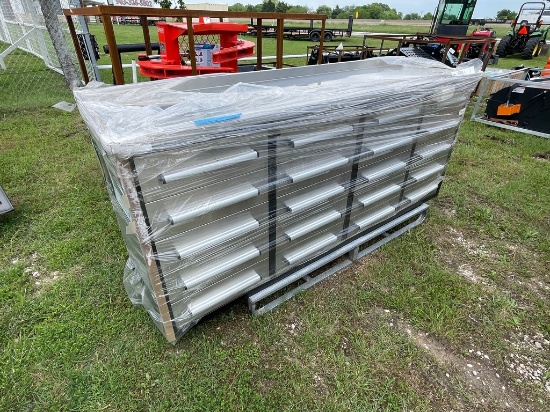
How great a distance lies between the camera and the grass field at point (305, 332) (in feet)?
4.89

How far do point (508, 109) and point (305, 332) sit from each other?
491 centimetres

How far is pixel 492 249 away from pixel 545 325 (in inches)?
27.3

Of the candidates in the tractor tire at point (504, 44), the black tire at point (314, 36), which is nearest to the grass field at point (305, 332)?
the tractor tire at point (504, 44)

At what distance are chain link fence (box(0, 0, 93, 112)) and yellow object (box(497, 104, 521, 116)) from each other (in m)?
6.42

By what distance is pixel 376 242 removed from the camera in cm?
246

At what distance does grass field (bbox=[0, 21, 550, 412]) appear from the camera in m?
1.49

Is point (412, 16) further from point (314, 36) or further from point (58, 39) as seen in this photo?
point (58, 39)

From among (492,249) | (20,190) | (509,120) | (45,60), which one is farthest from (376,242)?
(45,60)

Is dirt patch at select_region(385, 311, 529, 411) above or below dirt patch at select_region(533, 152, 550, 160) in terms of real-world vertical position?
below

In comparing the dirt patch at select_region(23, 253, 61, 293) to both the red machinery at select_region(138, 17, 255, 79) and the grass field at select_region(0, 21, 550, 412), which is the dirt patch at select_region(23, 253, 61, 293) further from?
the red machinery at select_region(138, 17, 255, 79)

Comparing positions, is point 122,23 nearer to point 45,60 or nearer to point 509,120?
point 45,60

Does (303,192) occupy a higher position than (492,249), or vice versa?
(303,192)

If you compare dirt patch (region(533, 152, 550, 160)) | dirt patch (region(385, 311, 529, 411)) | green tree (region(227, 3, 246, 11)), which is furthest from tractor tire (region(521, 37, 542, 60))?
green tree (region(227, 3, 246, 11))

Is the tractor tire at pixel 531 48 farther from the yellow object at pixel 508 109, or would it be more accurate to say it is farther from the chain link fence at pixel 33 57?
the chain link fence at pixel 33 57
